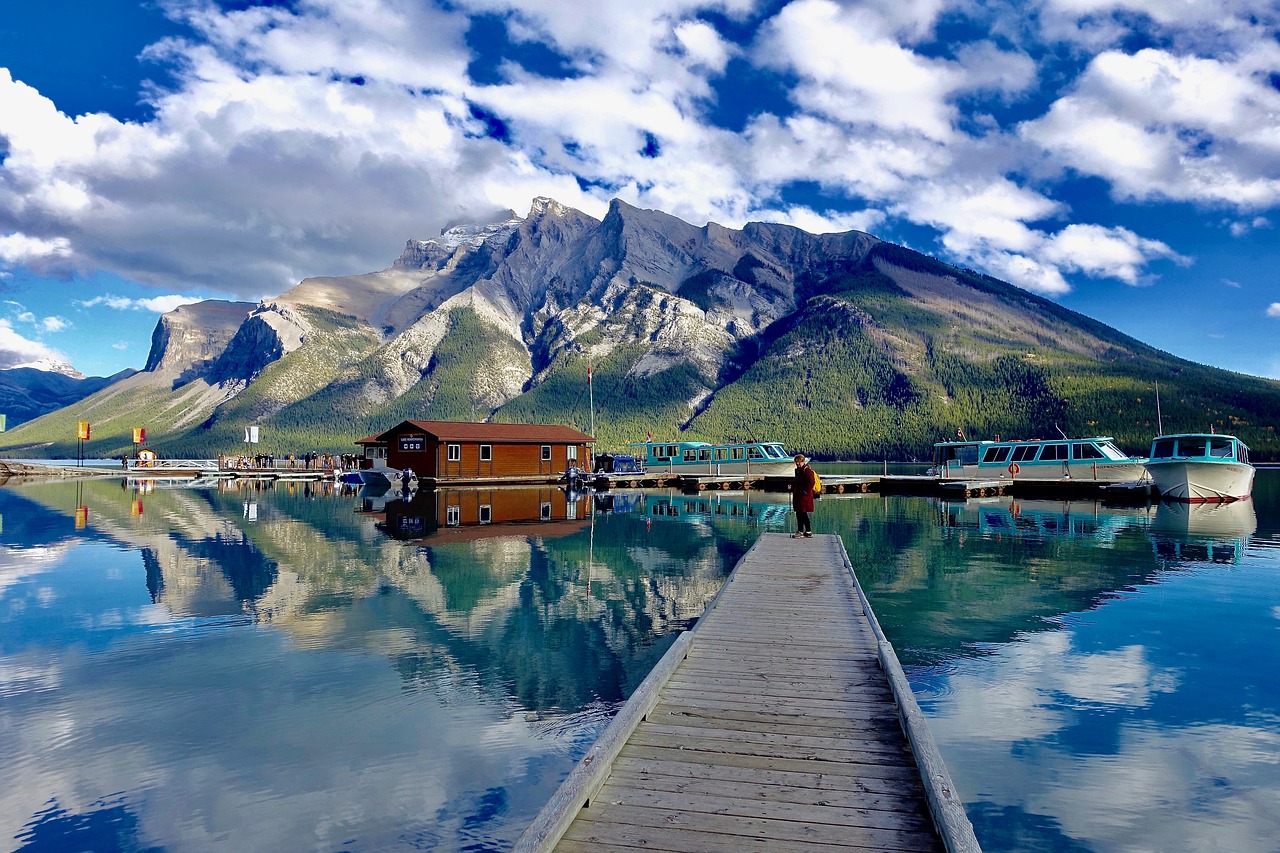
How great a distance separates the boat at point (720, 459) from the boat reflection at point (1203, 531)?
27918mm

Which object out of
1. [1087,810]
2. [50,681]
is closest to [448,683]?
[50,681]

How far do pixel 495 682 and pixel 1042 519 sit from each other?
1421 inches

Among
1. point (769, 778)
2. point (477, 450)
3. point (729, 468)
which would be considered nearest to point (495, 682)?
point (769, 778)

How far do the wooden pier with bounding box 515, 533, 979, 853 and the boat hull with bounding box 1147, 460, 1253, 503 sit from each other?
45933mm

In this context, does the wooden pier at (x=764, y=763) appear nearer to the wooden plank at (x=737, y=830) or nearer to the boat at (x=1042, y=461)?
the wooden plank at (x=737, y=830)

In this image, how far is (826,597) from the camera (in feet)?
47.3

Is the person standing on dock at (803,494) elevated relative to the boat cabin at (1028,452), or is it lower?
A: lower

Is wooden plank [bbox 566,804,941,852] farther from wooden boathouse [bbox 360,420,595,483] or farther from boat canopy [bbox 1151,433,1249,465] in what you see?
wooden boathouse [bbox 360,420,595,483]

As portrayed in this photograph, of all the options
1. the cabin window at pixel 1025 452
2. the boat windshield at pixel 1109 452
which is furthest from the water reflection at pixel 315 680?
the cabin window at pixel 1025 452

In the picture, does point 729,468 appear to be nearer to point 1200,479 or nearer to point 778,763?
point 1200,479

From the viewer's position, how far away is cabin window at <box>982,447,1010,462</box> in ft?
204

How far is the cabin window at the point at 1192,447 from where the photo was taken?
47.0 meters

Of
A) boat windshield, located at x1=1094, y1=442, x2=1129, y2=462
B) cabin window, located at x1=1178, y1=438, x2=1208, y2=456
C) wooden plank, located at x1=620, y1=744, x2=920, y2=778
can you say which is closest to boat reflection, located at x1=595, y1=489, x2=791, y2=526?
boat windshield, located at x1=1094, y1=442, x2=1129, y2=462

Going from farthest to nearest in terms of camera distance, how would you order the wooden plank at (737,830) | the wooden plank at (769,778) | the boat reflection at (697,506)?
the boat reflection at (697,506) → the wooden plank at (769,778) → the wooden plank at (737,830)
